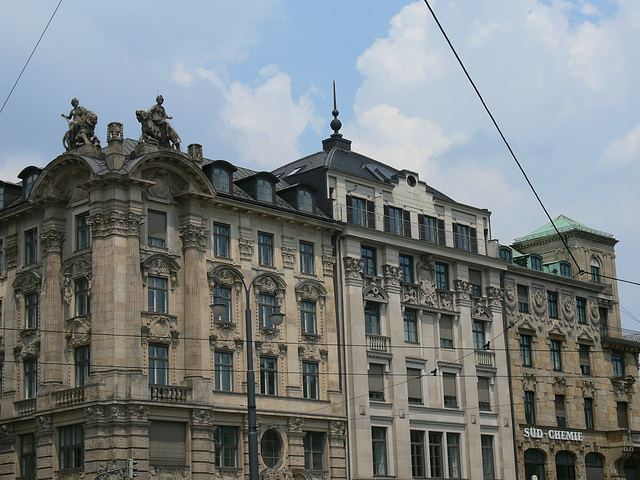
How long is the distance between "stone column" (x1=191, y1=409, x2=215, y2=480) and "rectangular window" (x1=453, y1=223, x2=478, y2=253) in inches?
865

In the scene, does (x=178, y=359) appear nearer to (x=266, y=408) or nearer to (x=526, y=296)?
(x=266, y=408)

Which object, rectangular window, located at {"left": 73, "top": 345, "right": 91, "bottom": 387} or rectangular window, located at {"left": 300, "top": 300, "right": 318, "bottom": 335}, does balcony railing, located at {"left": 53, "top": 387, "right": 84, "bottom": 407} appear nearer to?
rectangular window, located at {"left": 73, "top": 345, "right": 91, "bottom": 387}

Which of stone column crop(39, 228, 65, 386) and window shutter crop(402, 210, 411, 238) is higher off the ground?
window shutter crop(402, 210, 411, 238)

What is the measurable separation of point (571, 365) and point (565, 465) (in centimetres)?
654

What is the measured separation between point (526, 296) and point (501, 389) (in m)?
7.46

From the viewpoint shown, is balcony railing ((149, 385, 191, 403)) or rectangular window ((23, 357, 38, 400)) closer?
balcony railing ((149, 385, 191, 403))

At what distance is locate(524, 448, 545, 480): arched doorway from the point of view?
68.6 meters

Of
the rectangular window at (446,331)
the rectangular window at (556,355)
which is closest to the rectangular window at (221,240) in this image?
the rectangular window at (446,331)

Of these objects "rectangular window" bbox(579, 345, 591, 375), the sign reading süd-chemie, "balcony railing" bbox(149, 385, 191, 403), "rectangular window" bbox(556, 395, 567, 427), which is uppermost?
"rectangular window" bbox(579, 345, 591, 375)

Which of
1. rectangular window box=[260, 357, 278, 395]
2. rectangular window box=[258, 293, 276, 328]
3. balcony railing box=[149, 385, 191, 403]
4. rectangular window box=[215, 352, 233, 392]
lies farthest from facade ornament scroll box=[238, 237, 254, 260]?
balcony railing box=[149, 385, 191, 403]

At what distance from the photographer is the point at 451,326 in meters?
65.5

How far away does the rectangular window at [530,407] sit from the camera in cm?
6950

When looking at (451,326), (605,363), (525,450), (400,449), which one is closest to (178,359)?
(400,449)

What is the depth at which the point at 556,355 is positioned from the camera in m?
73.3
